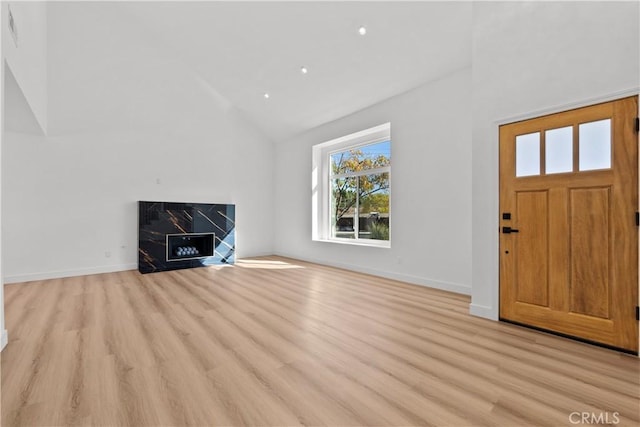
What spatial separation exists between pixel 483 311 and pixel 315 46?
14.1 ft

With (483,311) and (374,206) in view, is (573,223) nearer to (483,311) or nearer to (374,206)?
(483,311)

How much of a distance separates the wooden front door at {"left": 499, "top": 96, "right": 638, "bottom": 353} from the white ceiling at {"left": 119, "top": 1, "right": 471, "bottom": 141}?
1.67 metres

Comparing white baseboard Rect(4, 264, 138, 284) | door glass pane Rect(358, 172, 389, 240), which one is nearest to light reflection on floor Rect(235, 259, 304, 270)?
door glass pane Rect(358, 172, 389, 240)

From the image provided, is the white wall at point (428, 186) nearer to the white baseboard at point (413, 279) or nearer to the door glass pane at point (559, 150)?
the white baseboard at point (413, 279)

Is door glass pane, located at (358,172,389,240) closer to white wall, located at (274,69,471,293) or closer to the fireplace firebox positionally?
white wall, located at (274,69,471,293)

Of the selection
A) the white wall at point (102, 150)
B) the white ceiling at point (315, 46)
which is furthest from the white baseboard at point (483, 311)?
the white wall at point (102, 150)

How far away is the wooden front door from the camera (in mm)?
2299

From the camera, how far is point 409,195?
15.3ft

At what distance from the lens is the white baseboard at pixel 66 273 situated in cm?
466

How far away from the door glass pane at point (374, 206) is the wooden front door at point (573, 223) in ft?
8.23

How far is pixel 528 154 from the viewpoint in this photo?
283cm

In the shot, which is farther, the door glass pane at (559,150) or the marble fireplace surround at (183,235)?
the marble fireplace surround at (183,235)

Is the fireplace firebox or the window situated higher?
the window

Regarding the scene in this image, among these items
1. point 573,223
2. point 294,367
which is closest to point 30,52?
point 294,367
